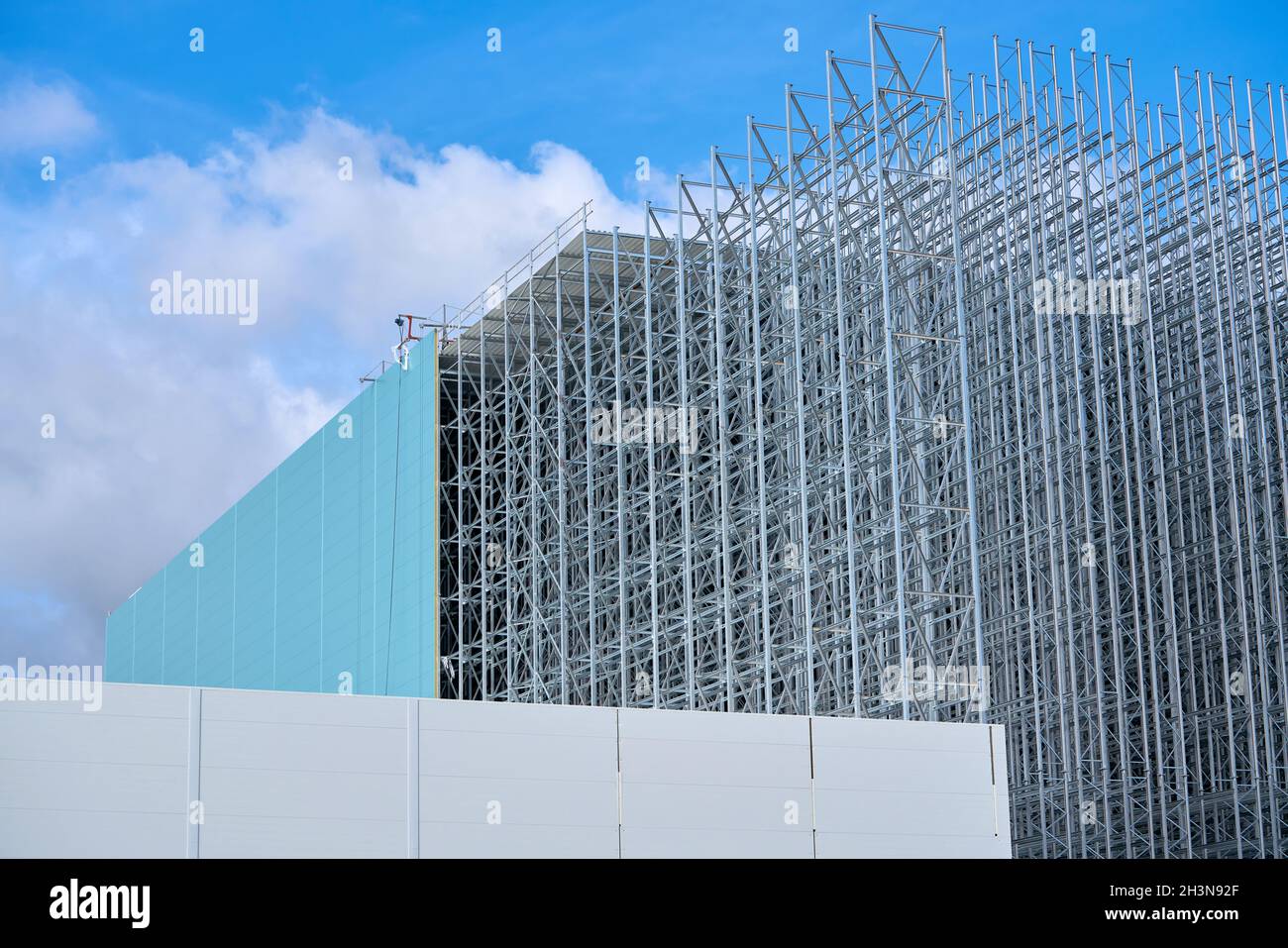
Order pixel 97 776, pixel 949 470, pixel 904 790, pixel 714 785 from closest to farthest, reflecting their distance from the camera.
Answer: pixel 97 776, pixel 714 785, pixel 904 790, pixel 949 470

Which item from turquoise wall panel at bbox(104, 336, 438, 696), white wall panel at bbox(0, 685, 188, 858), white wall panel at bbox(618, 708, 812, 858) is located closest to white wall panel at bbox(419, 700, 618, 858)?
white wall panel at bbox(618, 708, 812, 858)

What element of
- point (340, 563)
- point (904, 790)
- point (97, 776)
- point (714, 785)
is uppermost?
point (340, 563)

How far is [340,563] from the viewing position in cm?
4475

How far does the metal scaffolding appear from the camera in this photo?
30.9m

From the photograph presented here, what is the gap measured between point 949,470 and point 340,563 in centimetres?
2001

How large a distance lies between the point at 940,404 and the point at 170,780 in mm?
16217

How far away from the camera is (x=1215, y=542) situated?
34.2m

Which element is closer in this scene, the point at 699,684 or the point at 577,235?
the point at 699,684

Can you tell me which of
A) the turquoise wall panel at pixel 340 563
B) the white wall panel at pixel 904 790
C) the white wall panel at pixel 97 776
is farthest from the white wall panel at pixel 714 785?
the turquoise wall panel at pixel 340 563

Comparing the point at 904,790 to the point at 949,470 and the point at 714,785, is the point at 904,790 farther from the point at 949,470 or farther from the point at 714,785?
the point at 949,470

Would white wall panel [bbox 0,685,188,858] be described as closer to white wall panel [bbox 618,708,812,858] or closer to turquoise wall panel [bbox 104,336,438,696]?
white wall panel [bbox 618,708,812,858]

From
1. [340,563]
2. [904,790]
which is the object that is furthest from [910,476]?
[340,563]
